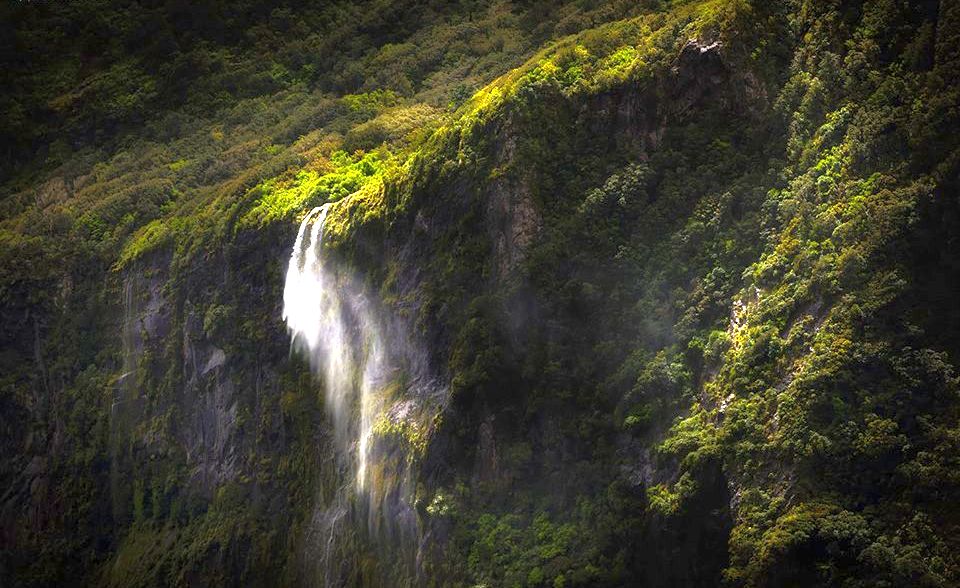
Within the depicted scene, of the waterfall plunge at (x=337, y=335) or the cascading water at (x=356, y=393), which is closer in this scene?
the cascading water at (x=356, y=393)

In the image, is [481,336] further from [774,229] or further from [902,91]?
[902,91]

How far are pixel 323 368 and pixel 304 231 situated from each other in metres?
5.71

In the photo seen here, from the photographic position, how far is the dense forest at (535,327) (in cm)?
3209

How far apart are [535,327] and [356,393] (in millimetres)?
8843

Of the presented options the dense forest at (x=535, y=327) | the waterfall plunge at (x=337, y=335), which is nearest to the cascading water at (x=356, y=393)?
the waterfall plunge at (x=337, y=335)

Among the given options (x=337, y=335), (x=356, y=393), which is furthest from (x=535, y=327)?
(x=337, y=335)

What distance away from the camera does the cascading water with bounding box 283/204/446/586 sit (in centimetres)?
4344

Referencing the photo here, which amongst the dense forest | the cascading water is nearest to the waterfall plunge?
the cascading water

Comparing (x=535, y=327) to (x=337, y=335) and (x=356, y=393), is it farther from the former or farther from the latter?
(x=337, y=335)

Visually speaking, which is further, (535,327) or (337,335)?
(337,335)

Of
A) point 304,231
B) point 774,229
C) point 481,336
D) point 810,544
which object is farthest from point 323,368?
point 810,544

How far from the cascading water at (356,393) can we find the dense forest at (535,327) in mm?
143

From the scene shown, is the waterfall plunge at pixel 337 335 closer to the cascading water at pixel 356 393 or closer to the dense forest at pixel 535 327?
the cascading water at pixel 356 393

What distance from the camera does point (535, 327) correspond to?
136 feet
